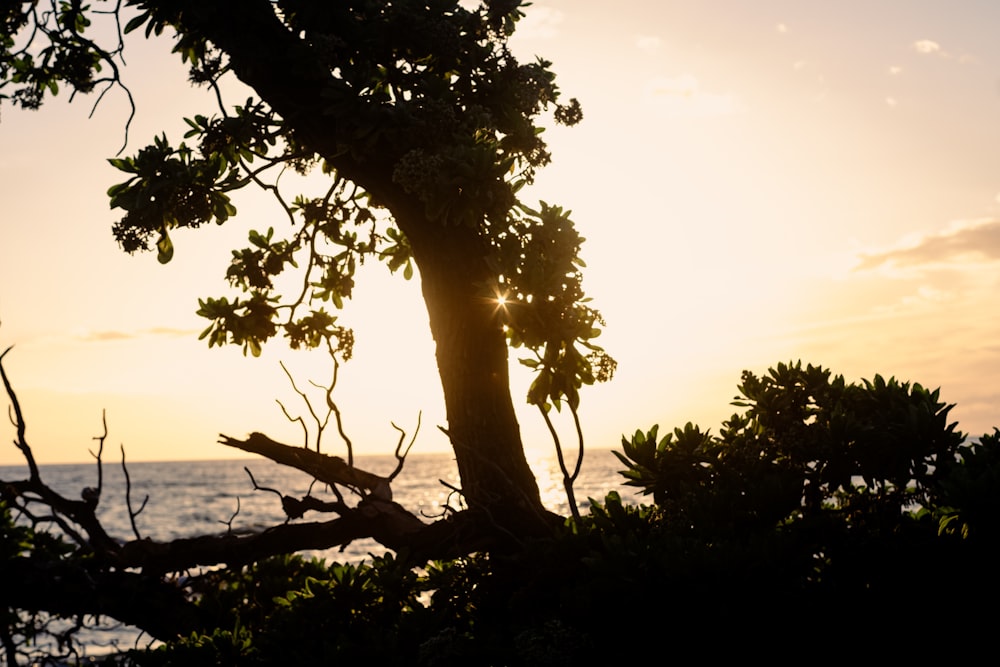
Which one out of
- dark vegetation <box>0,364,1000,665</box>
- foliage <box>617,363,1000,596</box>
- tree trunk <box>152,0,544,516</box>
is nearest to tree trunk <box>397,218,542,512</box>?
tree trunk <box>152,0,544,516</box>

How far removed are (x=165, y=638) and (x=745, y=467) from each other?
18.7ft

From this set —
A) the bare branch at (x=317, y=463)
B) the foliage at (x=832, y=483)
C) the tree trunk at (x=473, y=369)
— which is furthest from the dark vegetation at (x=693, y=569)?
the bare branch at (x=317, y=463)

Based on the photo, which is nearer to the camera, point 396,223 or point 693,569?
point 693,569

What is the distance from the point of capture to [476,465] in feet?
25.4

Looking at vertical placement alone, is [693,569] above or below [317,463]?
below

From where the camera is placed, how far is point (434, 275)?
794 cm

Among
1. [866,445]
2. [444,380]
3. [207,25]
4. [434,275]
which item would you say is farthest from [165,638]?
[866,445]

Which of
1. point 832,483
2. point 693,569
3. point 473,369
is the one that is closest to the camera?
point 693,569

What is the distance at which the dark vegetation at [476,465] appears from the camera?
5.62m

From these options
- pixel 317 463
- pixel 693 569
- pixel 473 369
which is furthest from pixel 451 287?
pixel 693 569

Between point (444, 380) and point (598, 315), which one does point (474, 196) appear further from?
point (444, 380)

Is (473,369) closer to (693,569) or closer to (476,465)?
(476,465)

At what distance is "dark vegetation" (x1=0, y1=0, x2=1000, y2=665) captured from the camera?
562 centimetres

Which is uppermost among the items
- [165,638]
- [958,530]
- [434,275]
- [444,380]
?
[434,275]
